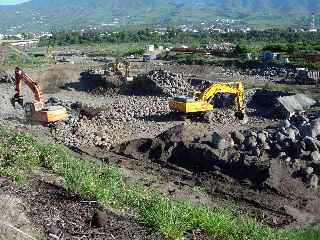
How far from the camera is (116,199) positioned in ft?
32.4

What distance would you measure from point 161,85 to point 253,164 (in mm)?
17629

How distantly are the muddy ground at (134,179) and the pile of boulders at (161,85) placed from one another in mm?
1013

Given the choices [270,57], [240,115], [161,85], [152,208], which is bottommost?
[270,57]

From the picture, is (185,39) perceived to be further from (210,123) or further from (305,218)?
(305,218)

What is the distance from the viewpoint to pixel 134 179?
17.1 metres

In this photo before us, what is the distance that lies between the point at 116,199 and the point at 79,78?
1225 inches

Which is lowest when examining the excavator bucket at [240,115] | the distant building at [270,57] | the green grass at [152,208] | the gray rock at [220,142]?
the distant building at [270,57]

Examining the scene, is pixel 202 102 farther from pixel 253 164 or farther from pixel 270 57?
pixel 270 57

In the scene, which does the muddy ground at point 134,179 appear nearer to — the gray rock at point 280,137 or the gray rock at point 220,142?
the gray rock at point 220,142

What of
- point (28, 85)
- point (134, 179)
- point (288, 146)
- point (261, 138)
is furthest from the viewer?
point (28, 85)

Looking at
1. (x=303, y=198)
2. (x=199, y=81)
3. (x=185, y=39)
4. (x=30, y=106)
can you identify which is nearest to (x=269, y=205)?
(x=303, y=198)

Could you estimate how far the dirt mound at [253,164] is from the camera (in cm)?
1556

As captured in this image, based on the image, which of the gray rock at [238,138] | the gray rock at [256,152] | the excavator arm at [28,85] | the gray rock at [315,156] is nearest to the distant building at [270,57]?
the excavator arm at [28,85]

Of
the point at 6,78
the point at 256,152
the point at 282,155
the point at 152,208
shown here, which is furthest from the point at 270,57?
the point at 152,208
